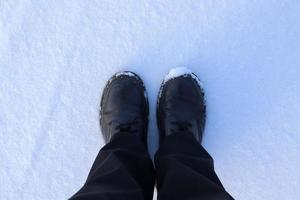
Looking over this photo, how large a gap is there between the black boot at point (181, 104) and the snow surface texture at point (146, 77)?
0.03 m

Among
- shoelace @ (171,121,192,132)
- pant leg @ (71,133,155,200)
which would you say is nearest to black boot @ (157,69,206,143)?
shoelace @ (171,121,192,132)

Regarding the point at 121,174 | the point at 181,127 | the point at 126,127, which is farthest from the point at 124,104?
the point at 121,174

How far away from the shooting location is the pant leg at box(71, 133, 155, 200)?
74 cm

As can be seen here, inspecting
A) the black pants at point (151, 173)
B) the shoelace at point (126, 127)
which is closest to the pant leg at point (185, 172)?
the black pants at point (151, 173)

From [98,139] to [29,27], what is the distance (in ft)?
1.27

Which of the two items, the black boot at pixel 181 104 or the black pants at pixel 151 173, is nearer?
the black pants at pixel 151 173

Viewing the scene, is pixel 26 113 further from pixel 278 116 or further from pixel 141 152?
pixel 278 116

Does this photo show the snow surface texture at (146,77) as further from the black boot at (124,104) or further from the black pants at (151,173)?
the black pants at (151,173)

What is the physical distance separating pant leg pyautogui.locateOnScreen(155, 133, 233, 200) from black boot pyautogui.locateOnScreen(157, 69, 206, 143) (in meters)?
0.06

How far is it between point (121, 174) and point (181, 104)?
324 millimetres

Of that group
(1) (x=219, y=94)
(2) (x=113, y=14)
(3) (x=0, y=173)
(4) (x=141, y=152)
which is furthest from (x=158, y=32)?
(3) (x=0, y=173)

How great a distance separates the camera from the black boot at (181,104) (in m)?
1.02

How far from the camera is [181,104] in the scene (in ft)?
3.44

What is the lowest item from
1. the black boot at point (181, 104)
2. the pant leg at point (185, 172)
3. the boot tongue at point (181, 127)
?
the pant leg at point (185, 172)
